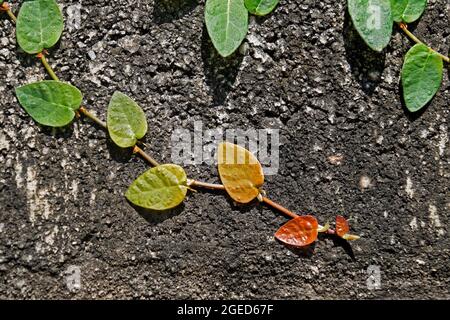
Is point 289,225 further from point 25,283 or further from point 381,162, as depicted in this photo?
point 25,283

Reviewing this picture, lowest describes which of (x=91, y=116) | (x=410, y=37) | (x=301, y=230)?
(x=301, y=230)

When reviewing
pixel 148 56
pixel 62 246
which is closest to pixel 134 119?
pixel 148 56

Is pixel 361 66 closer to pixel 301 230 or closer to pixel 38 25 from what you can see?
pixel 301 230

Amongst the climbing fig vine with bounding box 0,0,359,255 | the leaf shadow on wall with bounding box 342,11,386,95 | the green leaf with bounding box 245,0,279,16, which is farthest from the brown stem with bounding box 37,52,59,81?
the leaf shadow on wall with bounding box 342,11,386,95

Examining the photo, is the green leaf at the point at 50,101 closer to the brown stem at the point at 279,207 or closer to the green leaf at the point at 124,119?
the green leaf at the point at 124,119

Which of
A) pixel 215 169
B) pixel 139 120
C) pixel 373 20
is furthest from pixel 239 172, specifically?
pixel 373 20
